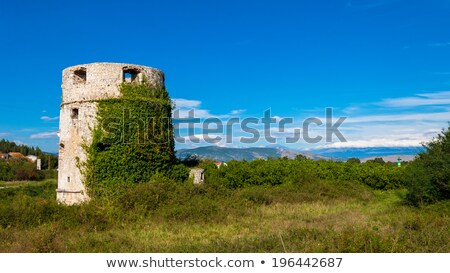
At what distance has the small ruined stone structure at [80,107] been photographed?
55.2 feet

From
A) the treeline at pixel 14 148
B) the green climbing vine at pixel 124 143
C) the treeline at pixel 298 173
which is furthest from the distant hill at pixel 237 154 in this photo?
the treeline at pixel 14 148

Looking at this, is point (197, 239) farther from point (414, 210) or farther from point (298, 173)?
point (298, 173)

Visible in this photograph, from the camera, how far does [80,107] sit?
55.8 ft

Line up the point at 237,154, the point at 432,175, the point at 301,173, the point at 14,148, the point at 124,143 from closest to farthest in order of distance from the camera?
1. the point at 432,175
2. the point at 124,143
3. the point at 301,173
4. the point at 237,154
5. the point at 14,148

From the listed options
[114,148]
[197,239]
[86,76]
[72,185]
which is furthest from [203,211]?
[86,76]

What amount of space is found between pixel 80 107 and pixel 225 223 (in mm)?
8512

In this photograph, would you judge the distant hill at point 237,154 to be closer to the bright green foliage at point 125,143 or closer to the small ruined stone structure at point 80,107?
the bright green foliage at point 125,143

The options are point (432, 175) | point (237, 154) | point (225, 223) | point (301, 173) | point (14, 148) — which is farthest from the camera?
point (14, 148)

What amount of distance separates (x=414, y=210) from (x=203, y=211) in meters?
7.26

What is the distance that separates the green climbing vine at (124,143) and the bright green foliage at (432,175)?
33.7 ft

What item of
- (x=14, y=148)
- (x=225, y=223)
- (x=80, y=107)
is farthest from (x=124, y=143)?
(x=14, y=148)

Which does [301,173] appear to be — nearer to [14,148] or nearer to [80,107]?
[80,107]

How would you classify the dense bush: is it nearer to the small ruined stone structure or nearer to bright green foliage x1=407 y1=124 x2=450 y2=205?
bright green foliage x1=407 y1=124 x2=450 y2=205

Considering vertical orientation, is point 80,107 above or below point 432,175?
above
